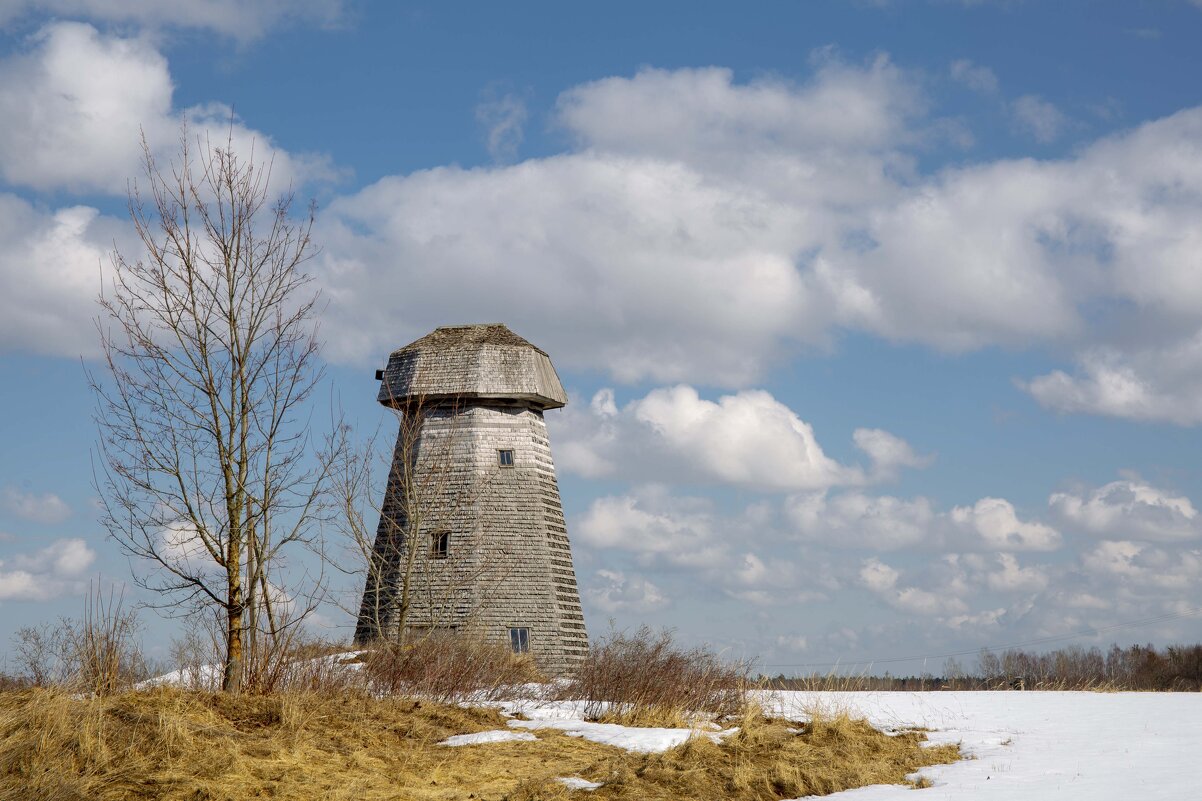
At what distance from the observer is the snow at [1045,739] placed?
1061cm

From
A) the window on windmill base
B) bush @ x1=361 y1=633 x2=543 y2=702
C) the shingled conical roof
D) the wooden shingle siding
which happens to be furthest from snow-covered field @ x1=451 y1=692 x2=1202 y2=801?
the shingled conical roof

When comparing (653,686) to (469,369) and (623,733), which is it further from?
(469,369)

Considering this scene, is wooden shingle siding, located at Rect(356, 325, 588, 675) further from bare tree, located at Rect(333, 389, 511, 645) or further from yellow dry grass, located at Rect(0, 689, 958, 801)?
yellow dry grass, located at Rect(0, 689, 958, 801)

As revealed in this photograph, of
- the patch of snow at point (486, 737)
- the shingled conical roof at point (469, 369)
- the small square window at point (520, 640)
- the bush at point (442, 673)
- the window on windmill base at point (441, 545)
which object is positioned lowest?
the patch of snow at point (486, 737)

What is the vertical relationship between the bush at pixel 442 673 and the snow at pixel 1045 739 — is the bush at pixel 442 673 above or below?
above

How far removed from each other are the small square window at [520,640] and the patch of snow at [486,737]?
15.3 m

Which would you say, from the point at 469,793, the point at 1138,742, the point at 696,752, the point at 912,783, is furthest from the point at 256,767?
the point at 1138,742

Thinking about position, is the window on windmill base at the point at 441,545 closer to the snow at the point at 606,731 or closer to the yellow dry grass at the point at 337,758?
the snow at the point at 606,731

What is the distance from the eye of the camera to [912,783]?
448 inches

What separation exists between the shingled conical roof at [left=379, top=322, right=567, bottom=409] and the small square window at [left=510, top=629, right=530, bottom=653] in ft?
20.6

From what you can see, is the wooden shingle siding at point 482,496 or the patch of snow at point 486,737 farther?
the wooden shingle siding at point 482,496

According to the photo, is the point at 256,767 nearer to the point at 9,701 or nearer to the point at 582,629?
the point at 9,701

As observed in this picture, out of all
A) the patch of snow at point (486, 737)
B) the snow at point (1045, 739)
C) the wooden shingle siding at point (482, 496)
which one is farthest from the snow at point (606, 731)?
the wooden shingle siding at point (482, 496)

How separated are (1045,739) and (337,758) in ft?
29.2
